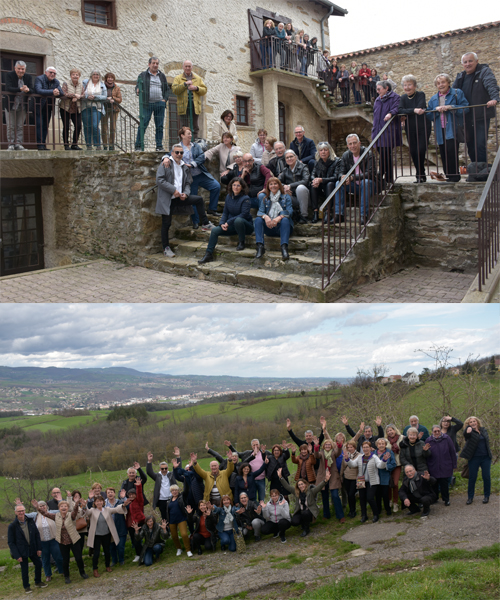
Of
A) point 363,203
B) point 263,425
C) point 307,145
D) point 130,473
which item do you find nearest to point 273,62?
point 307,145

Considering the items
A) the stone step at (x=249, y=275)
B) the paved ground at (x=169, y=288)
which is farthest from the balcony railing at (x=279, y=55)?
the paved ground at (x=169, y=288)

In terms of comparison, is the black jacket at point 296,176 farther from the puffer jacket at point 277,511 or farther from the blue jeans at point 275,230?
the puffer jacket at point 277,511

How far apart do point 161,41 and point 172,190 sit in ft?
18.5

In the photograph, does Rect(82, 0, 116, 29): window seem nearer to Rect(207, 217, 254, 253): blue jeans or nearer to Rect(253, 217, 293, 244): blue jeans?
Rect(207, 217, 254, 253): blue jeans

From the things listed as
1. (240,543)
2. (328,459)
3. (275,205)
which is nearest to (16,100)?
(275,205)

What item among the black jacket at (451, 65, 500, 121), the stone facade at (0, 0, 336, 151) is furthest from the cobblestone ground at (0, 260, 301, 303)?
the stone facade at (0, 0, 336, 151)

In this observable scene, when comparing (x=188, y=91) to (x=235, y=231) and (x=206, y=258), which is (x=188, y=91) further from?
(x=206, y=258)

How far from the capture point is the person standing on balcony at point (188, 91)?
975 centimetres

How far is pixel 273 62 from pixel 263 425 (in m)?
9.64

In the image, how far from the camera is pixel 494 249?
6.05 meters

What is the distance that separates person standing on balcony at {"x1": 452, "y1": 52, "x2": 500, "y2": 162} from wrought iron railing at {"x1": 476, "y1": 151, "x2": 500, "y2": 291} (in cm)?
92

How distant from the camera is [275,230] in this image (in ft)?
24.6

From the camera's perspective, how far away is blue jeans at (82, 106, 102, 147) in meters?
9.34

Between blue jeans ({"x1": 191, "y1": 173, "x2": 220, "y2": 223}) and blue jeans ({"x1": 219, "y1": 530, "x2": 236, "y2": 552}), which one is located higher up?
blue jeans ({"x1": 191, "y1": 173, "x2": 220, "y2": 223})
